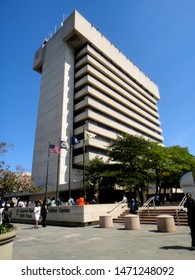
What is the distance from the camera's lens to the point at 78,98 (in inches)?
1986

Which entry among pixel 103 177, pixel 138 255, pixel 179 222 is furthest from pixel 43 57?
pixel 138 255

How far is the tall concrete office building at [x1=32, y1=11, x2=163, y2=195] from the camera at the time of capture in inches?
1823

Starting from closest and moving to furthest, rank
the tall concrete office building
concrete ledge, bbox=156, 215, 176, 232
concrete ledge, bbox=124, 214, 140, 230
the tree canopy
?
concrete ledge, bbox=156, 215, 176, 232 → concrete ledge, bbox=124, 214, 140, 230 → the tree canopy → the tall concrete office building

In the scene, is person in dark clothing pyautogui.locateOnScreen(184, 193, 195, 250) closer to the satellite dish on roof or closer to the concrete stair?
the satellite dish on roof

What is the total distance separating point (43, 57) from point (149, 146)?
137 feet

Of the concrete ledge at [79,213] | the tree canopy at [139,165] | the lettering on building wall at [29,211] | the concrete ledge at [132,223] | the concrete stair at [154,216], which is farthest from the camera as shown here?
the tree canopy at [139,165]

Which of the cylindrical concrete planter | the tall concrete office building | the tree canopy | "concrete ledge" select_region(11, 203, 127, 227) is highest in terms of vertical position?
the tall concrete office building

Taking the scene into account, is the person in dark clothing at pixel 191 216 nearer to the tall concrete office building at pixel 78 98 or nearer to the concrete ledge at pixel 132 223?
the concrete ledge at pixel 132 223

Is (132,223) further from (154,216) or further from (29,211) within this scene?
(29,211)

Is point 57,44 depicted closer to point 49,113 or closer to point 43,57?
point 43,57

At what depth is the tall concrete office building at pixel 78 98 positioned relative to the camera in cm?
4631

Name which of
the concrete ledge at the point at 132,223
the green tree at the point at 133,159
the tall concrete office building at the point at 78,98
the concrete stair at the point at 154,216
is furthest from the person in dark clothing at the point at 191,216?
the tall concrete office building at the point at 78,98

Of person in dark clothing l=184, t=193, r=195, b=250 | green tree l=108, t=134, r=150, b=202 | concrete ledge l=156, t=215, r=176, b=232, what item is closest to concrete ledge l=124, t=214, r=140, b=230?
concrete ledge l=156, t=215, r=176, b=232

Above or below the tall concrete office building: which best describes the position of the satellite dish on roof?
below
